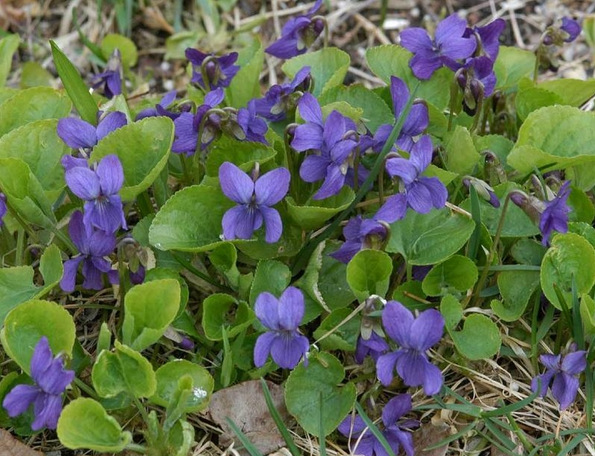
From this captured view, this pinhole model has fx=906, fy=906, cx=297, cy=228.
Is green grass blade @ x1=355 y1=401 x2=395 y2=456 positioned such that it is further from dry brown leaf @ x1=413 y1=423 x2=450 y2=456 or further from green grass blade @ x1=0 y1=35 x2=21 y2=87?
green grass blade @ x1=0 y1=35 x2=21 y2=87

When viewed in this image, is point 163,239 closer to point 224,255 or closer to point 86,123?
point 224,255

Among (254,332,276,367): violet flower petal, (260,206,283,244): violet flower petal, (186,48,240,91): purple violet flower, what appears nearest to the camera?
(254,332,276,367): violet flower petal

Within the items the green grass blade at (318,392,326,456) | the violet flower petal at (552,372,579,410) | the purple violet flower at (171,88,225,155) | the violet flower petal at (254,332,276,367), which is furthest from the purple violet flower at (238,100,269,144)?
the violet flower petal at (552,372,579,410)

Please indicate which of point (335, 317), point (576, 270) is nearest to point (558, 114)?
point (576, 270)

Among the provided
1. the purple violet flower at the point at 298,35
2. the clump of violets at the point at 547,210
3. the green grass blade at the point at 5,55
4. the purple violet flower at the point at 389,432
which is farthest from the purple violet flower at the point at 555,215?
the green grass blade at the point at 5,55

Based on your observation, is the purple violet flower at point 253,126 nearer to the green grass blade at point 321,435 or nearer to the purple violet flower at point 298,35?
the purple violet flower at point 298,35

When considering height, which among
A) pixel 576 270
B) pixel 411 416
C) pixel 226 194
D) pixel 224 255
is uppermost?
pixel 226 194
